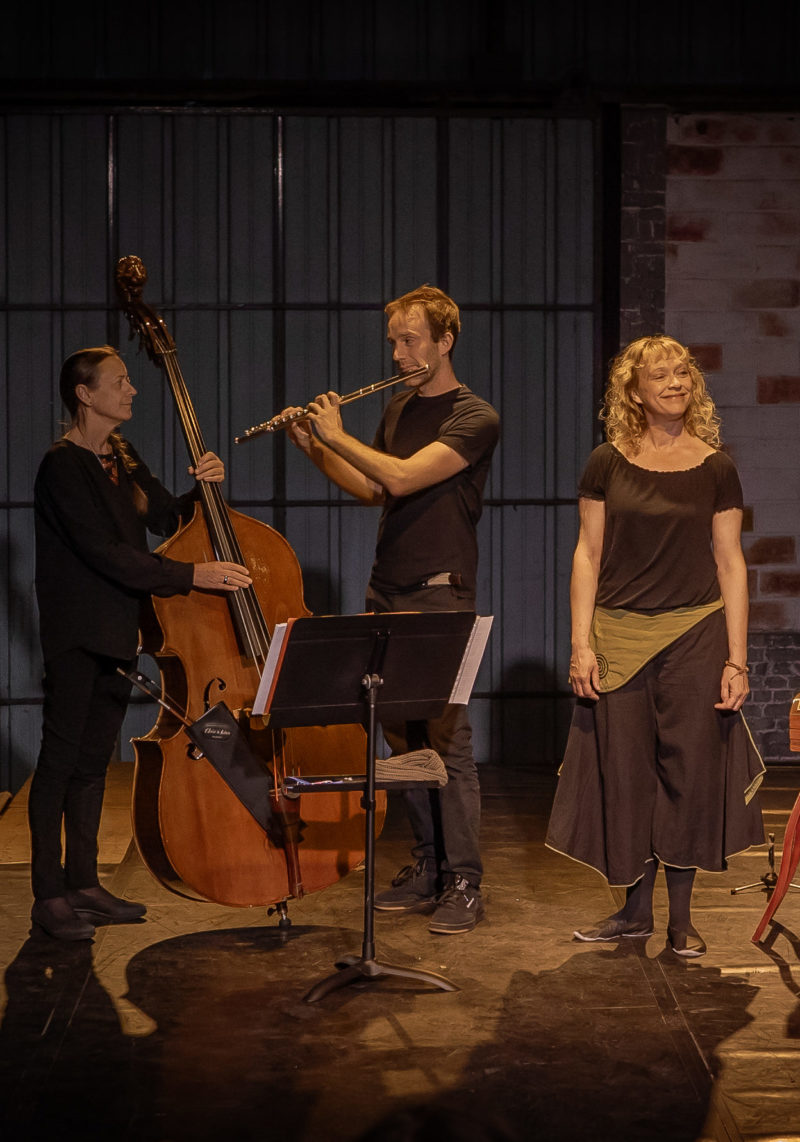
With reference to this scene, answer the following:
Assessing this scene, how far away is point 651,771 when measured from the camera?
333cm

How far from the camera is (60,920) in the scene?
135 inches

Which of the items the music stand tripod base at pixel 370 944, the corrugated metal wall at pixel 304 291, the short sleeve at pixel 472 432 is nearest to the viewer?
the music stand tripod base at pixel 370 944

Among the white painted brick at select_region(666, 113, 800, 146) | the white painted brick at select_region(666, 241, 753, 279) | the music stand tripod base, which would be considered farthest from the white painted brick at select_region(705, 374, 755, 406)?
the music stand tripod base

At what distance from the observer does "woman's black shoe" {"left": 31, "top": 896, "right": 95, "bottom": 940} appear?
3395mm

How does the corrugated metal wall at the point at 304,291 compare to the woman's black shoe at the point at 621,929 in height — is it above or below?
above

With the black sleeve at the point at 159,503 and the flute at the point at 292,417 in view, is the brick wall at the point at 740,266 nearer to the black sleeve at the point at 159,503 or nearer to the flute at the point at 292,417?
the flute at the point at 292,417

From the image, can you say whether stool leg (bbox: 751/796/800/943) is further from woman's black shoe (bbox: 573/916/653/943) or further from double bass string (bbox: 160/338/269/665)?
double bass string (bbox: 160/338/269/665)

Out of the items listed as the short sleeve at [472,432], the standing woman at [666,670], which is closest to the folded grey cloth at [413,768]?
the standing woman at [666,670]

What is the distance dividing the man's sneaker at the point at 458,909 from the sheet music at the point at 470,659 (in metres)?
0.74

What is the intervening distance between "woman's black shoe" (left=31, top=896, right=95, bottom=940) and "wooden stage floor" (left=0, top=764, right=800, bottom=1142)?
4cm

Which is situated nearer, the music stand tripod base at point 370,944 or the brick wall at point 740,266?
the music stand tripod base at point 370,944

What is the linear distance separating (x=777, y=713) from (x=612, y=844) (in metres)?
3.25

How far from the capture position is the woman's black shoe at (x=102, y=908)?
141 inches

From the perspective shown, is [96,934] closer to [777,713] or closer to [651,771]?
[651,771]
